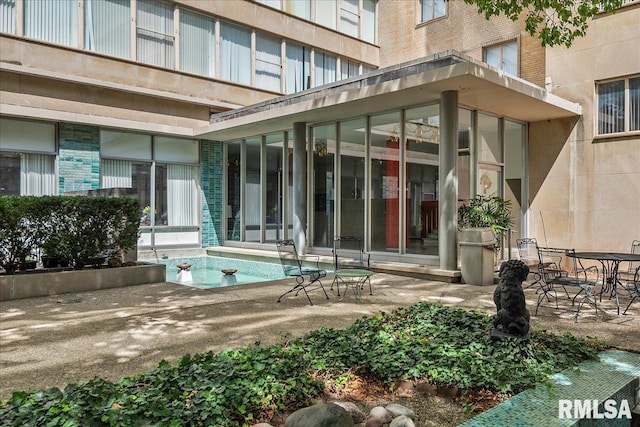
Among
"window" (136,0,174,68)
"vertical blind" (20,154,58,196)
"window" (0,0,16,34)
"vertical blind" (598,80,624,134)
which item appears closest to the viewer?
"vertical blind" (598,80,624,134)

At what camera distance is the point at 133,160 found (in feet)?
44.7

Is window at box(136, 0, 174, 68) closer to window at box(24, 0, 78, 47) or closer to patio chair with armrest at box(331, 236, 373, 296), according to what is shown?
window at box(24, 0, 78, 47)

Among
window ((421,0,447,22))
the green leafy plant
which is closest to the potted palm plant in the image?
the green leafy plant

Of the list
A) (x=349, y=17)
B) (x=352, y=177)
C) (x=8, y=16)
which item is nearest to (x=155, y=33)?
(x=8, y=16)

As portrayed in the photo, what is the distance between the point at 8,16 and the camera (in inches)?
458

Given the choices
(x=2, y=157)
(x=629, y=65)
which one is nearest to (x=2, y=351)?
(x=2, y=157)

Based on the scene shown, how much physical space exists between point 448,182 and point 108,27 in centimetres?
1067

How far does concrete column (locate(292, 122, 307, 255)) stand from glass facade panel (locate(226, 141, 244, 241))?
3.08m

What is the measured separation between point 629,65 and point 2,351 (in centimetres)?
1234

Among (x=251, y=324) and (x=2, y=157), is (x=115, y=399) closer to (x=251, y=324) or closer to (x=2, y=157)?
(x=251, y=324)

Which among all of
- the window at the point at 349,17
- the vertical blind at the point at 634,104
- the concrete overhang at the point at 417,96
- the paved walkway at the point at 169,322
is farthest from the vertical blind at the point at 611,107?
the window at the point at 349,17

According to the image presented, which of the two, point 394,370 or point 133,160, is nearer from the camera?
point 394,370

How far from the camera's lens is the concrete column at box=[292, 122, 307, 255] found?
1216cm

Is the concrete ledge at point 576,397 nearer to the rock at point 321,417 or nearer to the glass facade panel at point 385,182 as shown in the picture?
the rock at point 321,417
